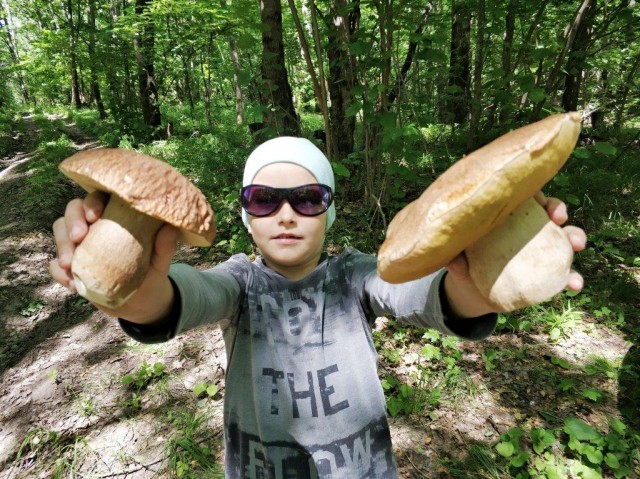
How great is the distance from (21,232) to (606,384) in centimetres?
706

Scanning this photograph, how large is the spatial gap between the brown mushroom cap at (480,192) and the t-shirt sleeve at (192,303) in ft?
1.98

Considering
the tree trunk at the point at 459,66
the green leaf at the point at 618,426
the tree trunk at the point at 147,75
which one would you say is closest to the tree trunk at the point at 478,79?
the tree trunk at the point at 459,66

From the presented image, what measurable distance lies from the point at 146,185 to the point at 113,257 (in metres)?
0.20

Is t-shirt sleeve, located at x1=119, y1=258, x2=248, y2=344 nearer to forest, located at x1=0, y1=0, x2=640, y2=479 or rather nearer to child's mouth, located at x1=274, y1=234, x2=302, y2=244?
child's mouth, located at x1=274, y1=234, x2=302, y2=244

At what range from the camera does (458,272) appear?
963mm

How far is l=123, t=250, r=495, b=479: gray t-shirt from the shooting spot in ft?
4.18

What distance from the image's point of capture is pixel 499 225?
90 cm

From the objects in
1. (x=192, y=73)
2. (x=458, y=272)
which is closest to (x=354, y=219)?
(x=458, y=272)

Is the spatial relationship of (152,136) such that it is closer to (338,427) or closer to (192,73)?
(192,73)

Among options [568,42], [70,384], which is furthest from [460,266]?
[568,42]

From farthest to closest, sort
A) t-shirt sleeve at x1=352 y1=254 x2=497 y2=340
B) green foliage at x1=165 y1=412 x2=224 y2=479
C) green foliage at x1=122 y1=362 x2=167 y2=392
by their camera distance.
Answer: green foliage at x1=122 y1=362 x2=167 y2=392 → green foliage at x1=165 y1=412 x2=224 y2=479 → t-shirt sleeve at x1=352 y1=254 x2=497 y2=340

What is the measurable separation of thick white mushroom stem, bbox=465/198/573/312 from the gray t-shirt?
1.05ft

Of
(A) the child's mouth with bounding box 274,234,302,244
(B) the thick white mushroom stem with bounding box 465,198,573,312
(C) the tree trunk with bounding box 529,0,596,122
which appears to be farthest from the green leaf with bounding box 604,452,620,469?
(C) the tree trunk with bounding box 529,0,596,122

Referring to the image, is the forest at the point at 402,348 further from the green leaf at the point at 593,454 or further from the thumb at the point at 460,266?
the thumb at the point at 460,266
